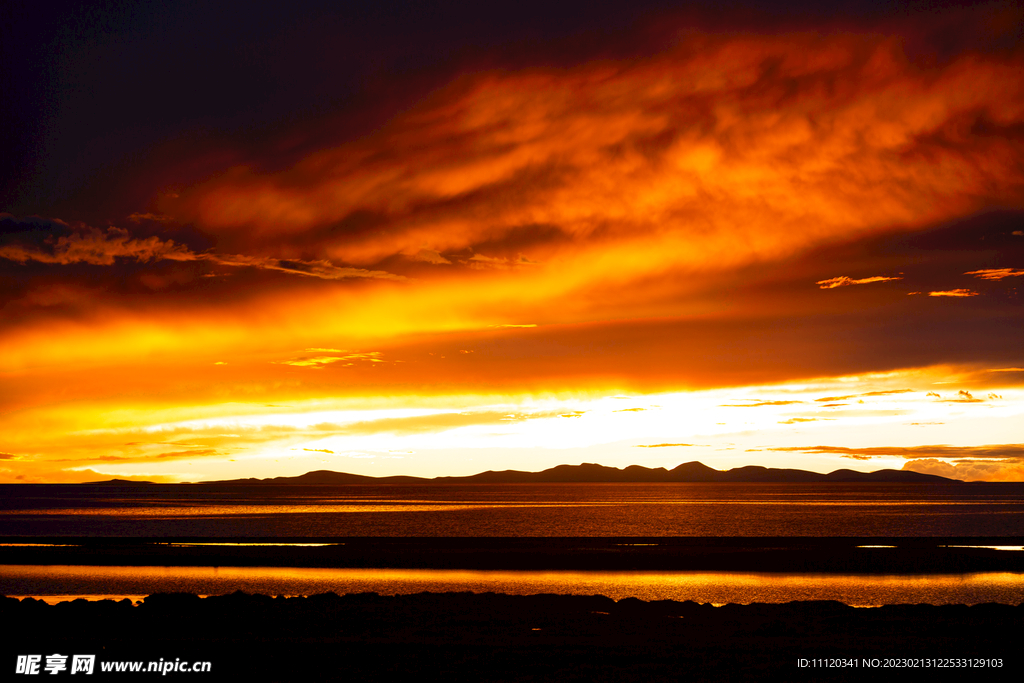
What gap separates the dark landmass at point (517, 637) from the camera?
15.6 m

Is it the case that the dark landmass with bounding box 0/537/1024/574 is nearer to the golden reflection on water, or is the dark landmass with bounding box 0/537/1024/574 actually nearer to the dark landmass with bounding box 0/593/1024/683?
the golden reflection on water

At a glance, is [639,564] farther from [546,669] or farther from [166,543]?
[166,543]

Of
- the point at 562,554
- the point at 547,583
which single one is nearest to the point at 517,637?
the point at 547,583

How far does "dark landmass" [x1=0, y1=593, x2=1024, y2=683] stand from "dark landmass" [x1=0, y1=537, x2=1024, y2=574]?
15185 millimetres

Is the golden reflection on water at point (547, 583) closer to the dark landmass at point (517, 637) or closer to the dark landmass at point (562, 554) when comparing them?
the dark landmass at point (562, 554)

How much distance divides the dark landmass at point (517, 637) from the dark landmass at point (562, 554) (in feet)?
49.8

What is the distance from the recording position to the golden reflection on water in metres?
30.0

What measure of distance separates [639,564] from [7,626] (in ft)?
95.9

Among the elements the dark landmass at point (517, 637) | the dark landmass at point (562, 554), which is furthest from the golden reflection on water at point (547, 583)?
the dark landmass at point (517, 637)

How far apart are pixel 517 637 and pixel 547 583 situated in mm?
14266

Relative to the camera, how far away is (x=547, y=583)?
108 feet

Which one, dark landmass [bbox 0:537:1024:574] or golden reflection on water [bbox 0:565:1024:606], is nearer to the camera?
golden reflection on water [bbox 0:565:1024:606]

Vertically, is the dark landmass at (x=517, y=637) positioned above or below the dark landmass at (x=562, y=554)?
above

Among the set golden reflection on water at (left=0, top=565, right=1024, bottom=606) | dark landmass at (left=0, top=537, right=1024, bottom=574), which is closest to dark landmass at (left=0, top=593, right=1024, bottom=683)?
golden reflection on water at (left=0, top=565, right=1024, bottom=606)
